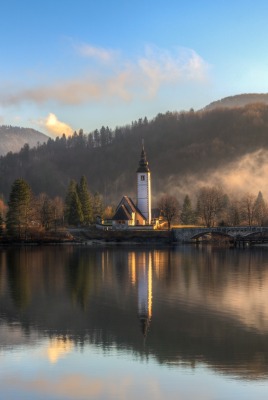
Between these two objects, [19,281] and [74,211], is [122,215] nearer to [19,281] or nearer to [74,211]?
[74,211]

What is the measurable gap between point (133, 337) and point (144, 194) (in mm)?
101811

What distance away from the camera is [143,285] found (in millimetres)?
49312

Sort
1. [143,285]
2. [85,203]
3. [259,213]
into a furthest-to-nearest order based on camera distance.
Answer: [259,213] → [85,203] → [143,285]

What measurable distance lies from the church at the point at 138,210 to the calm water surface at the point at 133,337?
220ft

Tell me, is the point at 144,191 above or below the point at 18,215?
above

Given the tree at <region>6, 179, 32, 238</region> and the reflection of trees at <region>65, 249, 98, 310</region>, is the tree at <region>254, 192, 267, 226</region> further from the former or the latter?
the reflection of trees at <region>65, 249, 98, 310</region>

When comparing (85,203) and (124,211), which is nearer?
(124,211)

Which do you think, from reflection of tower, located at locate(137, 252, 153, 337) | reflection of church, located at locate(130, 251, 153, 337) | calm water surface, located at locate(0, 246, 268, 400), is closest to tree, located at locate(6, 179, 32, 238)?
reflection of church, located at locate(130, 251, 153, 337)

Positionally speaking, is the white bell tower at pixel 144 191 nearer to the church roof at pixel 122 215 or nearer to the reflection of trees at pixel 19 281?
the church roof at pixel 122 215

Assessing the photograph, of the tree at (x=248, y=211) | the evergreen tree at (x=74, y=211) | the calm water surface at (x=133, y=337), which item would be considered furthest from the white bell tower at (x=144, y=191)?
the calm water surface at (x=133, y=337)

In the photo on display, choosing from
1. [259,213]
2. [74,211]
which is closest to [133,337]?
[74,211]

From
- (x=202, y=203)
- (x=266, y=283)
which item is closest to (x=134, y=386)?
(x=266, y=283)

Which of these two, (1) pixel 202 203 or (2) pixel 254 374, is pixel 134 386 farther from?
(1) pixel 202 203

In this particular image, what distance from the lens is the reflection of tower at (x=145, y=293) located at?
111ft
